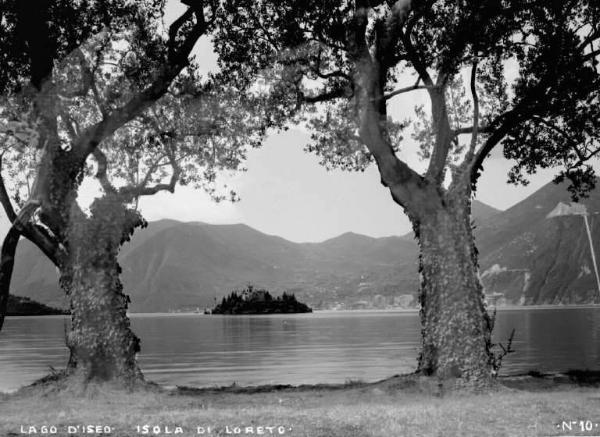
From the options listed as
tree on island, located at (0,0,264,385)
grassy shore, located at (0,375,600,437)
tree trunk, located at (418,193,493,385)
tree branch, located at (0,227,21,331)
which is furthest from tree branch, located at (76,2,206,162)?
tree trunk, located at (418,193,493,385)

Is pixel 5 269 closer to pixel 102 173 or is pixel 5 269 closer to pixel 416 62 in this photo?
pixel 102 173

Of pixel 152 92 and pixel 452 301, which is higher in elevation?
pixel 152 92

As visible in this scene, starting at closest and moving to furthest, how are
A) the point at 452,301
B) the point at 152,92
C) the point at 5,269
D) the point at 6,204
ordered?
the point at 5,269
the point at 452,301
the point at 6,204
the point at 152,92

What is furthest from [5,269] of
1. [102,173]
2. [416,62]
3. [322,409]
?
[416,62]

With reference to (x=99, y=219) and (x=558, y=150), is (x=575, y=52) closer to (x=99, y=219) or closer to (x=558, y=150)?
(x=558, y=150)

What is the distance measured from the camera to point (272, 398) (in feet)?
68.8

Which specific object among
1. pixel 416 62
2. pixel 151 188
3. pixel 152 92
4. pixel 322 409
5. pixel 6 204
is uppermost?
pixel 416 62

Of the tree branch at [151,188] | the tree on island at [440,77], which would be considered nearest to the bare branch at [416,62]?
the tree on island at [440,77]

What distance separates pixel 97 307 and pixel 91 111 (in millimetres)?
8901

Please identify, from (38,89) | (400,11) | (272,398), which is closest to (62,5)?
(38,89)

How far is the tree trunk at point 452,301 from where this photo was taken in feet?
71.8

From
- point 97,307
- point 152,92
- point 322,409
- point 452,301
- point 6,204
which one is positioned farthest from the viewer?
point 152,92

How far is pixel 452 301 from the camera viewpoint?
72.8 feet

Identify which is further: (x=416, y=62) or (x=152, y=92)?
(x=416, y=62)
